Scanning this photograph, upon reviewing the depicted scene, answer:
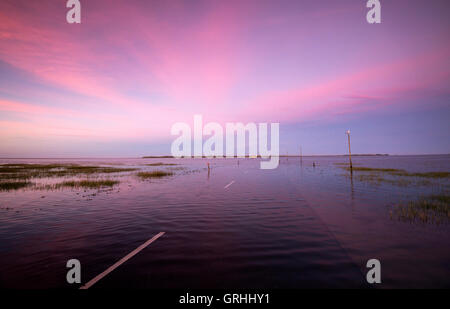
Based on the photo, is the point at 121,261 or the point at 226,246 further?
the point at 226,246

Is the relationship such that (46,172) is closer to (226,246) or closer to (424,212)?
(226,246)

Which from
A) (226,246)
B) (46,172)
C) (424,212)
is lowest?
(424,212)

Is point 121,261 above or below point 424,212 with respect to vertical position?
above

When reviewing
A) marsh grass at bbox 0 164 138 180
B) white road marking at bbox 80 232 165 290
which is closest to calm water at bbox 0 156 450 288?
white road marking at bbox 80 232 165 290

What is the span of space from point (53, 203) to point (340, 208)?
60.5 feet

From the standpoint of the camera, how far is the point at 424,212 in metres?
10.1

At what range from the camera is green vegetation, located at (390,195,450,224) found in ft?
29.7

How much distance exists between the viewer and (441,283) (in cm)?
422

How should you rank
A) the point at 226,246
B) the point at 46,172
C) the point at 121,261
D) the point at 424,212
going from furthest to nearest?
the point at 46,172, the point at 424,212, the point at 226,246, the point at 121,261

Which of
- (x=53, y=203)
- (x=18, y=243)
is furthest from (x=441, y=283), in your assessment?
(x=53, y=203)

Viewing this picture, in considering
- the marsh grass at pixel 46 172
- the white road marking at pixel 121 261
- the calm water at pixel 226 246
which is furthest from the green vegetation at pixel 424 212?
the marsh grass at pixel 46 172

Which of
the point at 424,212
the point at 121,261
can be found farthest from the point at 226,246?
the point at 424,212
